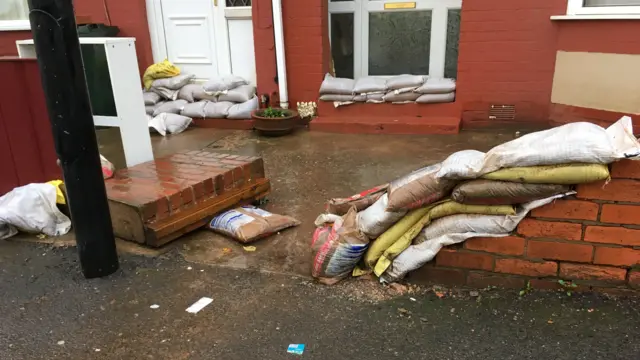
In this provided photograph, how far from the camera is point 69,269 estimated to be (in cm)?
302

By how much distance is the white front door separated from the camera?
288 inches

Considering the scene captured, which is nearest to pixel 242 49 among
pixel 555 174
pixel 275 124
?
pixel 275 124

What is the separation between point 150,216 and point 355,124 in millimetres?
3620

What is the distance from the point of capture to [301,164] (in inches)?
200

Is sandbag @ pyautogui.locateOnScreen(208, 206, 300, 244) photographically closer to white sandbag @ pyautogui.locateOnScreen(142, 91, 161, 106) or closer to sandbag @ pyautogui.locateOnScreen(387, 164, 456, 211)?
sandbag @ pyautogui.locateOnScreen(387, 164, 456, 211)

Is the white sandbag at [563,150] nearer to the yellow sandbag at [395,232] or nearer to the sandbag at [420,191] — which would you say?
the sandbag at [420,191]

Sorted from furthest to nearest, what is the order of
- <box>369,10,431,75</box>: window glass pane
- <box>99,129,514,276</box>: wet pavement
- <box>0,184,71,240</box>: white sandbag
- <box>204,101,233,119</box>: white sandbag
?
<box>204,101,233,119</box>: white sandbag < <box>369,10,431,75</box>: window glass pane < <box>0,184,71,240</box>: white sandbag < <box>99,129,514,276</box>: wet pavement

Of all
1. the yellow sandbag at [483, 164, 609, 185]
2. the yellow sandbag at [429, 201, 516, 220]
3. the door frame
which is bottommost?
the yellow sandbag at [429, 201, 516, 220]

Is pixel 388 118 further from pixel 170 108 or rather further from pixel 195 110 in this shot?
pixel 170 108

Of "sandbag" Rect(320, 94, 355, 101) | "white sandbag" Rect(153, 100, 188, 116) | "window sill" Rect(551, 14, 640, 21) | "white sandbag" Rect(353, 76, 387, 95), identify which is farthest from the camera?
"white sandbag" Rect(153, 100, 188, 116)

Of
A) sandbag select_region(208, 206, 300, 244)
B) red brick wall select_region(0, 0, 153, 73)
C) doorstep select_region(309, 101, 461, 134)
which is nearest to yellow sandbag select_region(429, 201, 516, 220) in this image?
sandbag select_region(208, 206, 300, 244)

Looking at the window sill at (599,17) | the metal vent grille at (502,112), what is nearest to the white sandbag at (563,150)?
the window sill at (599,17)

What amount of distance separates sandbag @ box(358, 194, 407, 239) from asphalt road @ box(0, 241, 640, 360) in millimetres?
300

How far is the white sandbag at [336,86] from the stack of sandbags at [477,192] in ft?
12.2
